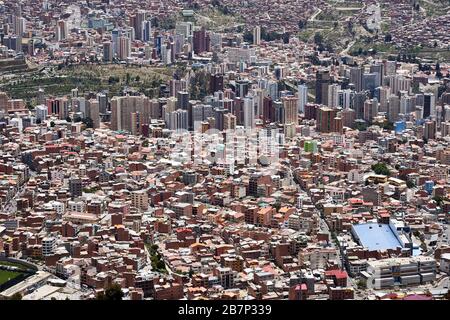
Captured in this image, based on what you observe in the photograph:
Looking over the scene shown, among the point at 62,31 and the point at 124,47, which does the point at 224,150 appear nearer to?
the point at 124,47

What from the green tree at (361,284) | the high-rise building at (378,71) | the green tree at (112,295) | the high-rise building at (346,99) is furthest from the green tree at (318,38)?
the green tree at (112,295)

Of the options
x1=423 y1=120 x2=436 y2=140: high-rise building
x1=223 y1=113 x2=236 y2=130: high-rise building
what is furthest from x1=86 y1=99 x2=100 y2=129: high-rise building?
x1=423 y1=120 x2=436 y2=140: high-rise building

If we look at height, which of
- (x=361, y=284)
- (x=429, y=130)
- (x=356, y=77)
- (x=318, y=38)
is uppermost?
(x=318, y=38)

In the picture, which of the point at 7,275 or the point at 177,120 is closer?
the point at 7,275

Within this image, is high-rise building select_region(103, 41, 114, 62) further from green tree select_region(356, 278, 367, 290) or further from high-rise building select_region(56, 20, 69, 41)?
green tree select_region(356, 278, 367, 290)

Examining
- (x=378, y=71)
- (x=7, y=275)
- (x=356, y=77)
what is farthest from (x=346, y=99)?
(x=7, y=275)
